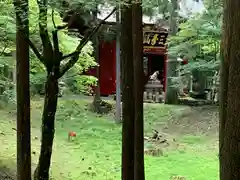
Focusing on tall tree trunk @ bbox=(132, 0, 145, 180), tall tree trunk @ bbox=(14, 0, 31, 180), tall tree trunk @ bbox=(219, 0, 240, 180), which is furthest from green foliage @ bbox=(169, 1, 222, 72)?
tall tree trunk @ bbox=(219, 0, 240, 180)

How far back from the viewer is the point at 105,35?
2283cm

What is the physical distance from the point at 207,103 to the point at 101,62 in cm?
690

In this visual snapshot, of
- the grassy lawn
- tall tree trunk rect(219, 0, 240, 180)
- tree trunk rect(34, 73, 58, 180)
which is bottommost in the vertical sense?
the grassy lawn

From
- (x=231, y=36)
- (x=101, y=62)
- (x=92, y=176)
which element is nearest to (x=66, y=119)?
(x=101, y=62)

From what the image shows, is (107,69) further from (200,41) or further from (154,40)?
(200,41)

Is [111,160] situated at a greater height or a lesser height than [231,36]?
lesser

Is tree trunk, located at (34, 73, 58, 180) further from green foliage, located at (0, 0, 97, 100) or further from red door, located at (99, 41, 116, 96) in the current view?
red door, located at (99, 41, 116, 96)

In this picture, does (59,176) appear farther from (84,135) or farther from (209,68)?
(209,68)

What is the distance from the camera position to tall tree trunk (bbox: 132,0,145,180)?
22.8 feet

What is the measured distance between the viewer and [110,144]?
53.8 feet

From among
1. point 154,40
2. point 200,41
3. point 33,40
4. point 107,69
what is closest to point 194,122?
point 200,41

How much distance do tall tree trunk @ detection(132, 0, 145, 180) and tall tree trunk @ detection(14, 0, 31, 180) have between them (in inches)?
77.0

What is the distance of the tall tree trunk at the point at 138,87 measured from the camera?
6.96m

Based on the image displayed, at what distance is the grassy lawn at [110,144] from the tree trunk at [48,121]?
280cm
